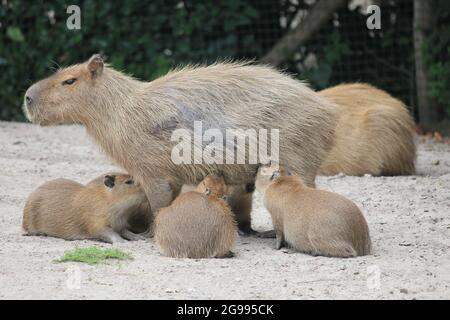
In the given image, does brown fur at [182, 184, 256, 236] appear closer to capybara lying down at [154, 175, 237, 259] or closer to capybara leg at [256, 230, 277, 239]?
capybara leg at [256, 230, 277, 239]

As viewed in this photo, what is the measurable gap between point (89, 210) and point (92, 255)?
2.25 feet

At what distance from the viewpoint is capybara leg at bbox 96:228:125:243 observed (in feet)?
18.7

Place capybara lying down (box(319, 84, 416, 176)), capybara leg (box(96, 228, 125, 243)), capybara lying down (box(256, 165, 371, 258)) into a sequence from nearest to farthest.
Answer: capybara lying down (box(256, 165, 371, 258))
capybara leg (box(96, 228, 125, 243))
capybara lying down (box(319, 84, 416, 176))

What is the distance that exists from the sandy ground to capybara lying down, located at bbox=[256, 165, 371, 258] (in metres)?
0.08

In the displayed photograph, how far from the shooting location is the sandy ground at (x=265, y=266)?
448cm

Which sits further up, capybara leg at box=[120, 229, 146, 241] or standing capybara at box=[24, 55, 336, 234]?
standing capybara at box=[24, 55, 336, 234]

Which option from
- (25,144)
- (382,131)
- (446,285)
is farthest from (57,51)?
(446,285)

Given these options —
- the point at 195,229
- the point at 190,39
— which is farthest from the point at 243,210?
the point at 190,39

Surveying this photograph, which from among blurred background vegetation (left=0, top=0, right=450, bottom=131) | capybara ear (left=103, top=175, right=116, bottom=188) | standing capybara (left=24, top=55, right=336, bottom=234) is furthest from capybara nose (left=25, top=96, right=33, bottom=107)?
blurred background vegetation (left=0, top=0, right=450, bottom=131)

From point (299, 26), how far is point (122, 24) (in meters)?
1.93

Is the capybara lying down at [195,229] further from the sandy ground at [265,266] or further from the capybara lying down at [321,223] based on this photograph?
the capybara lying down at [321,223]

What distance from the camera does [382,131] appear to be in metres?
7.98

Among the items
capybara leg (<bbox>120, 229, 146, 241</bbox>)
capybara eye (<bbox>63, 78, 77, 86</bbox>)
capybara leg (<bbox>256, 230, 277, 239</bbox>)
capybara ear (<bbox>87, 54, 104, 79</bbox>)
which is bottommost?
capybara leg (<bbox>256, 230, 277, 239</bbox>)

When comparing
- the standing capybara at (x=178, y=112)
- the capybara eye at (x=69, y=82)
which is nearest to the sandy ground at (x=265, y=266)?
the standing capybara at (x=178, y=112)
